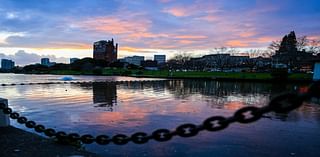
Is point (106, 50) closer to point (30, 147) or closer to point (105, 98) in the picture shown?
point (105, 98)

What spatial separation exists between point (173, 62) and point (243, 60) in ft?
110

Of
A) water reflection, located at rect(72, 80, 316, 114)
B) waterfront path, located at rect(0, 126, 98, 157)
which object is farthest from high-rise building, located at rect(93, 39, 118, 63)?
waterfront path, located at rect(0, 126, 98, 157)

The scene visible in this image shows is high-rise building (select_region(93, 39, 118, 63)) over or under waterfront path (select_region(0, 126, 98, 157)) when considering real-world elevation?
over

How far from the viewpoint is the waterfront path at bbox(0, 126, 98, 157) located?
523 cm

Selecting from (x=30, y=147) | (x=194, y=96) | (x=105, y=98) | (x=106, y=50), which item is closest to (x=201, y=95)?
(x=194, y=96)

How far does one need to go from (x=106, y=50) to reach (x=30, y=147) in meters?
171

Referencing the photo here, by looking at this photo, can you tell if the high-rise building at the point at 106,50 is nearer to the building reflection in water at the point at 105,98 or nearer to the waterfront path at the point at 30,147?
the building reflection in water at the point at 105,98

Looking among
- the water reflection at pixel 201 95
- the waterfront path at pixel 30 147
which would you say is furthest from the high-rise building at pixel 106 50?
the waterfront path at pixel 30 147

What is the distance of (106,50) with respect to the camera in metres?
173

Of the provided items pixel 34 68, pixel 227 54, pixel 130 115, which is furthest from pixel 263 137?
pixel 34 68

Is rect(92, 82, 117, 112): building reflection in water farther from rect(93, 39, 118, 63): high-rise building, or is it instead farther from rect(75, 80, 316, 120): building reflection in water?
rect(93, 39, 118, 63): high-rise building

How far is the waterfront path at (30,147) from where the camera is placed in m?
5.23

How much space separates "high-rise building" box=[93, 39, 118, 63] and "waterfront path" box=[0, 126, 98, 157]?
16384 cm

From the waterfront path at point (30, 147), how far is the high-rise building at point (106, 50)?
164 meters
